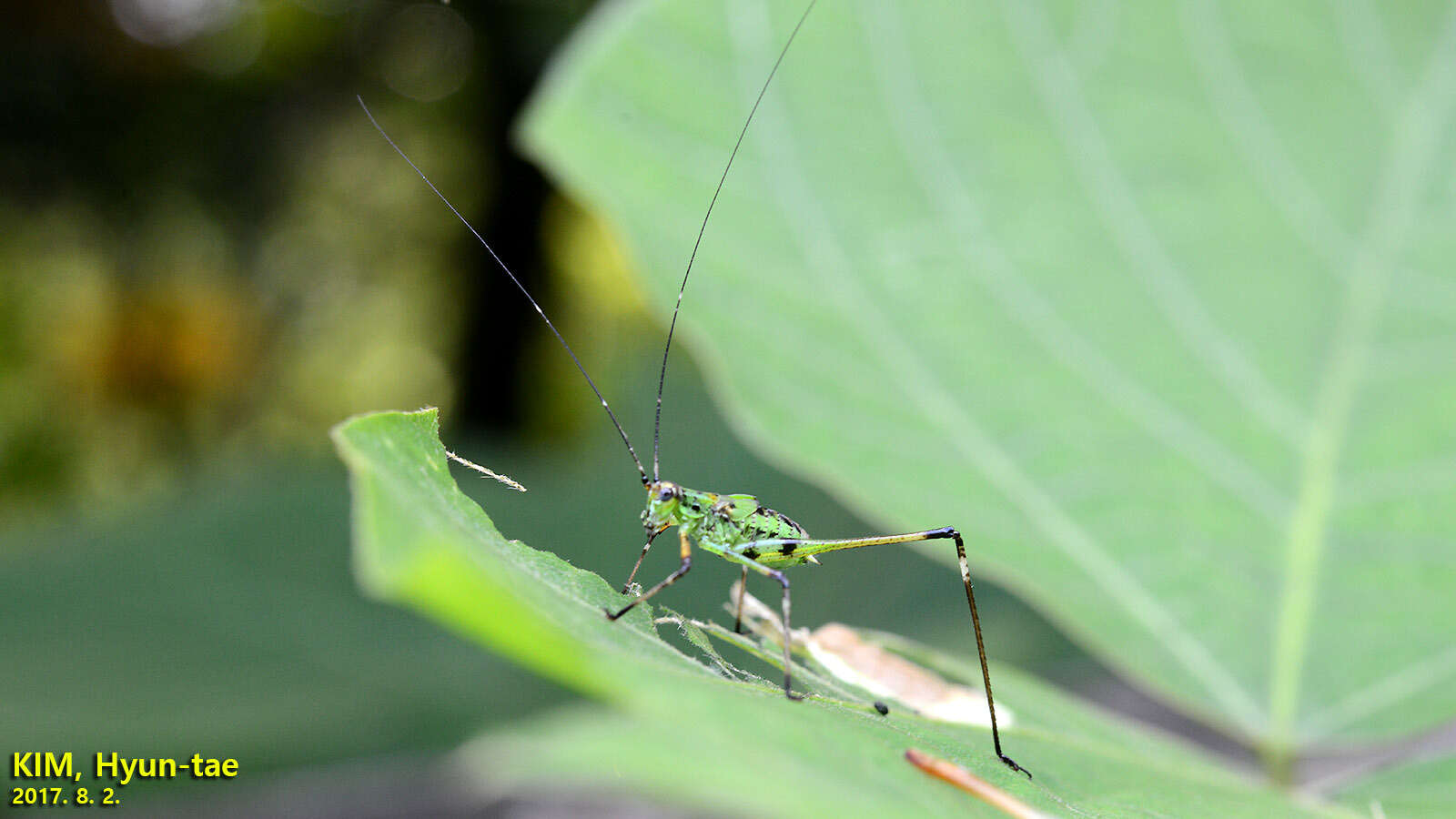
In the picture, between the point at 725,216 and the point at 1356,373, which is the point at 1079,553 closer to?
the point at 1356,373

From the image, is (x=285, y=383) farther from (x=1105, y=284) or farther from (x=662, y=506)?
(x=1105, y=284)

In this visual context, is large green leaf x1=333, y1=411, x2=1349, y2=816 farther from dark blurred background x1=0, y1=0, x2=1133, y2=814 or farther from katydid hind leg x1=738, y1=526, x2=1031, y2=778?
dark blurred background x1=0, y1=0, x2=1133, y2=814

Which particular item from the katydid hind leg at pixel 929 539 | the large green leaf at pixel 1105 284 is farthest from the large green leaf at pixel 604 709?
the large green leaf at pixel 1105 284

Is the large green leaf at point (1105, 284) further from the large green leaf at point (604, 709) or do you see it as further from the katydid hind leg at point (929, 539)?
the large green leaf at point (604, 709)

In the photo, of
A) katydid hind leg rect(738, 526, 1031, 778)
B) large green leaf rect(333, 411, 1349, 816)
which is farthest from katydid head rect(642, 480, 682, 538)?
large green leaf rect(333, 411, 1349, 816)

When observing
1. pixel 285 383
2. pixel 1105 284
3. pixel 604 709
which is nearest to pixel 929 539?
pixel 1105 284

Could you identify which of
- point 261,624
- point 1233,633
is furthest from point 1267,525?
point 261,624
